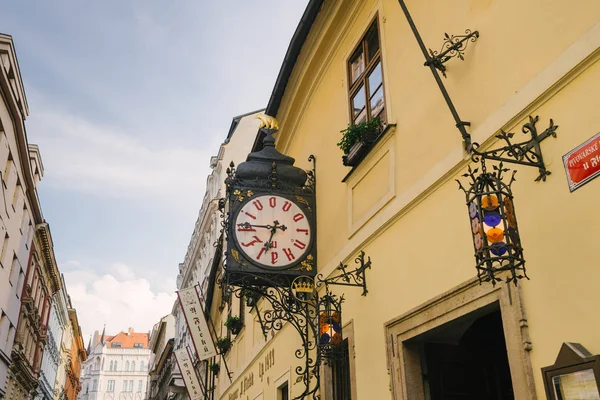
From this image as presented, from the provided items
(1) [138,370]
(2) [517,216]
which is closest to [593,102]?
(2) [517,216]

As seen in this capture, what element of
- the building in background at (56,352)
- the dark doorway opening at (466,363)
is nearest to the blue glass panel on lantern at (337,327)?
the dark doorway opening at (466,363)

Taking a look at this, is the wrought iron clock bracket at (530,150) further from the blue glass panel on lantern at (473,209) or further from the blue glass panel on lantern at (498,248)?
the blue glass panel on lantern at (498,248)

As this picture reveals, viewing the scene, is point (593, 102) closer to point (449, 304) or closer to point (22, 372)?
point (449, 304)

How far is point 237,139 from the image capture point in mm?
31109

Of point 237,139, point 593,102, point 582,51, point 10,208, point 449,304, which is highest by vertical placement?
point 237,139

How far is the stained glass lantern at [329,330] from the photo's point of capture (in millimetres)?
6934

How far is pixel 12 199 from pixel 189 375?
1294 centimetres

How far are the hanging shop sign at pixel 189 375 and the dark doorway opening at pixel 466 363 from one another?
1631 centimetres

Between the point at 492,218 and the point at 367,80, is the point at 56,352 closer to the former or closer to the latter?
the point at 367,80

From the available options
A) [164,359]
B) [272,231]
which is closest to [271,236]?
[272,231]

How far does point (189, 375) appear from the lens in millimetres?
21297

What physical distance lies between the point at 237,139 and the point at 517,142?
2736 cm

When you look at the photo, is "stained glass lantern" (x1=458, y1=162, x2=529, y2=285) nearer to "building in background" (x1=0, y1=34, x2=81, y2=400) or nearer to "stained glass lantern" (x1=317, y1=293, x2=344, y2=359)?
"stained glass lantern" (x1=317, y1=293, x2=344, y2=359)

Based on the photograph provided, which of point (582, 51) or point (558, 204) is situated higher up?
point (582, 51)
